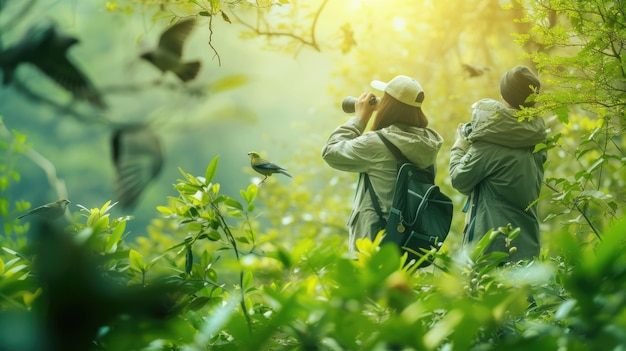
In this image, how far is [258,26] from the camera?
3.00 m

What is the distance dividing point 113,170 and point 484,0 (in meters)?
3.72

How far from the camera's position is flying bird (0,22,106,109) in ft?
6.18

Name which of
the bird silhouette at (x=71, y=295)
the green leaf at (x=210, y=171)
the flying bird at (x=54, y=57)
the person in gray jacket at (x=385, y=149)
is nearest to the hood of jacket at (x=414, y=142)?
the person in gray jacket at (x=385, y=149)

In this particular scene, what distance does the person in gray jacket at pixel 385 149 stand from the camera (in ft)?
7.27

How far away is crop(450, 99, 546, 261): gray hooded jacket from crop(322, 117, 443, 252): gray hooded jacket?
0.15 m

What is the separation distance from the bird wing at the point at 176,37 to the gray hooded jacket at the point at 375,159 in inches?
25.2

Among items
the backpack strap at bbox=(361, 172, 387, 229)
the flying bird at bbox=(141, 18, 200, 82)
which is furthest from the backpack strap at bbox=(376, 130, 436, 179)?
the flying bird at bbox=(141, 18, 200, 82)

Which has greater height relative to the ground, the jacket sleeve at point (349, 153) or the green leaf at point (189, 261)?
the green leaf at point (189, 261)

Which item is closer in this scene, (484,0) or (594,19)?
(594,19)

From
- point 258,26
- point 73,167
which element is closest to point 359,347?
point 258,26

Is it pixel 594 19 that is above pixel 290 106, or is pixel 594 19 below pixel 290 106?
above

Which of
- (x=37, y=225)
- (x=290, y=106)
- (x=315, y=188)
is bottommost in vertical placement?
(x=290, y=106)

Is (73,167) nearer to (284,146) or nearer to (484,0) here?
(284,146)

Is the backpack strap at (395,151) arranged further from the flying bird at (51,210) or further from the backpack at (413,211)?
the flying bird at (51,210)
